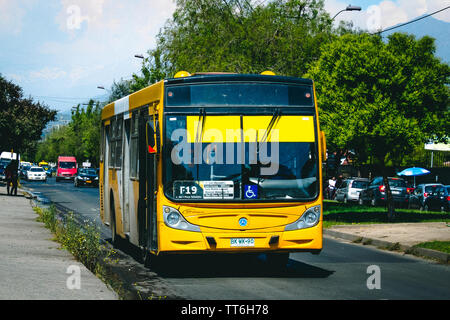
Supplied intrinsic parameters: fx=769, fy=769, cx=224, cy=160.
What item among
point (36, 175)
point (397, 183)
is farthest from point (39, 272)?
point (36, 175)

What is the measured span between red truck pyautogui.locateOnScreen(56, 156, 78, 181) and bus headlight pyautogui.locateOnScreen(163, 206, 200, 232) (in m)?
69.4

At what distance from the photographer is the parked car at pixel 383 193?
4428cm

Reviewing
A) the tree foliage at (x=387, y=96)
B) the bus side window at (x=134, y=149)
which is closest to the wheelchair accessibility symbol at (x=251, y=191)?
the bus side window at (x=134, y=149)

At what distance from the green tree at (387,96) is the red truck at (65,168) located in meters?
56.3

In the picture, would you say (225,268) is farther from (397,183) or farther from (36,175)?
(36,175)

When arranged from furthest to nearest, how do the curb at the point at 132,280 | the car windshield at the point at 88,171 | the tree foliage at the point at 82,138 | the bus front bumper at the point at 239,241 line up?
the tree foliage at the point at 82,138 → the car windshield at the point at 88,171 → the bus front bumper at the point at 239,241 → the curb at the point at 132,280

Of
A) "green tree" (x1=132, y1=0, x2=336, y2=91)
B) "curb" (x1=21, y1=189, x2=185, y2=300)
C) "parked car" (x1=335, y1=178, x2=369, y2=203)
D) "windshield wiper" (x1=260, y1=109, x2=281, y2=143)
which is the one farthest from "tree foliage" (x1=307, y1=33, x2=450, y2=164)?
"parked car" (x1=335, y1=178, x2=369, y2=203)

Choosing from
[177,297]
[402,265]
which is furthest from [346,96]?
[177,297]

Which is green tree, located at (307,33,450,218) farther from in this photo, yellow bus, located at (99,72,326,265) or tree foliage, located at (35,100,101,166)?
tree foliage, located at (35,100,101,166)

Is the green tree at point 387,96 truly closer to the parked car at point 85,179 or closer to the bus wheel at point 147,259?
the bus wheel at point 147,259

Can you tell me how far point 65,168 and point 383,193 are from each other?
43.6 metres

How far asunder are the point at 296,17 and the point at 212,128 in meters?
28.2

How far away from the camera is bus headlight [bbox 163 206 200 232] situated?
11430mm
